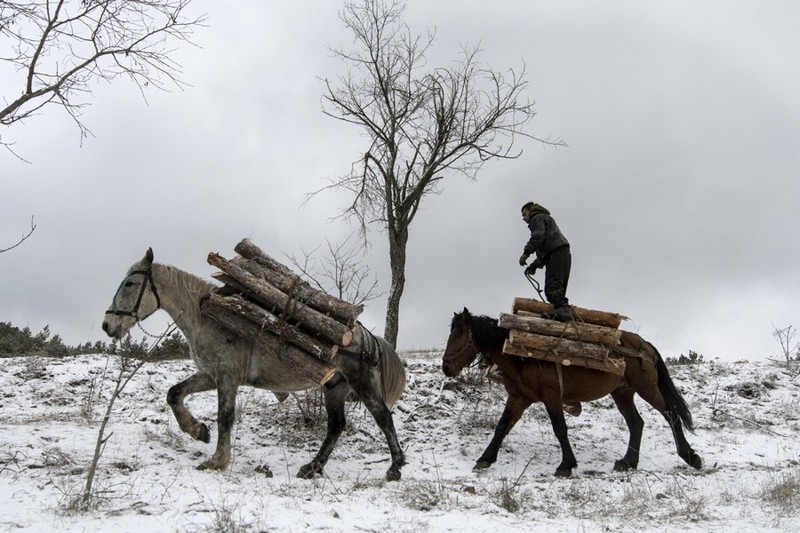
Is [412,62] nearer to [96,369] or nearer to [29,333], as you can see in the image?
[96,369]

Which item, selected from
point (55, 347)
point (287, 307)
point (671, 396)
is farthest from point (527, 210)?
point (55, 347)

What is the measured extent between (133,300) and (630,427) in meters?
6.99

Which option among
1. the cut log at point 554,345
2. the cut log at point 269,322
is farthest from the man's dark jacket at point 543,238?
the cut log at point 269,322

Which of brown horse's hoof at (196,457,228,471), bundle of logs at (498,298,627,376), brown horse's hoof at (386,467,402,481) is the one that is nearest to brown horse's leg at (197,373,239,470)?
brown horse's hoof at (196,457,228,471)

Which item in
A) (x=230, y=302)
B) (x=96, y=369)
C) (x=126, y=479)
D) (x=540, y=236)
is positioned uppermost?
(x=540, y=236)

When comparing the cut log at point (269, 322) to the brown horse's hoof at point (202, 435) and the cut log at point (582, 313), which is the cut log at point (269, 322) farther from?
the cut log at point (582, 313)

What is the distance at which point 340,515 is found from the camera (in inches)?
183

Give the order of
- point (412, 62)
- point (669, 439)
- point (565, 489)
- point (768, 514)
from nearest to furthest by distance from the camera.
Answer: point (768, 514), point (565, 489), point (669, 439), point (412, 62)

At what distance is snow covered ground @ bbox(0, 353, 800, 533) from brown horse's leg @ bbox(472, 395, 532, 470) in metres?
0.22

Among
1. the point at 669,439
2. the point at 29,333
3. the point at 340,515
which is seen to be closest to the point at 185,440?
the point at 340,515

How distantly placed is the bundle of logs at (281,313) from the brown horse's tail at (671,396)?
4.69m

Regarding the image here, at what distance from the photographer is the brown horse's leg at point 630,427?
786cm

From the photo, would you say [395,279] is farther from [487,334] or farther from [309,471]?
[309,471]

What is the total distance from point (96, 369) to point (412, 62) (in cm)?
1022
